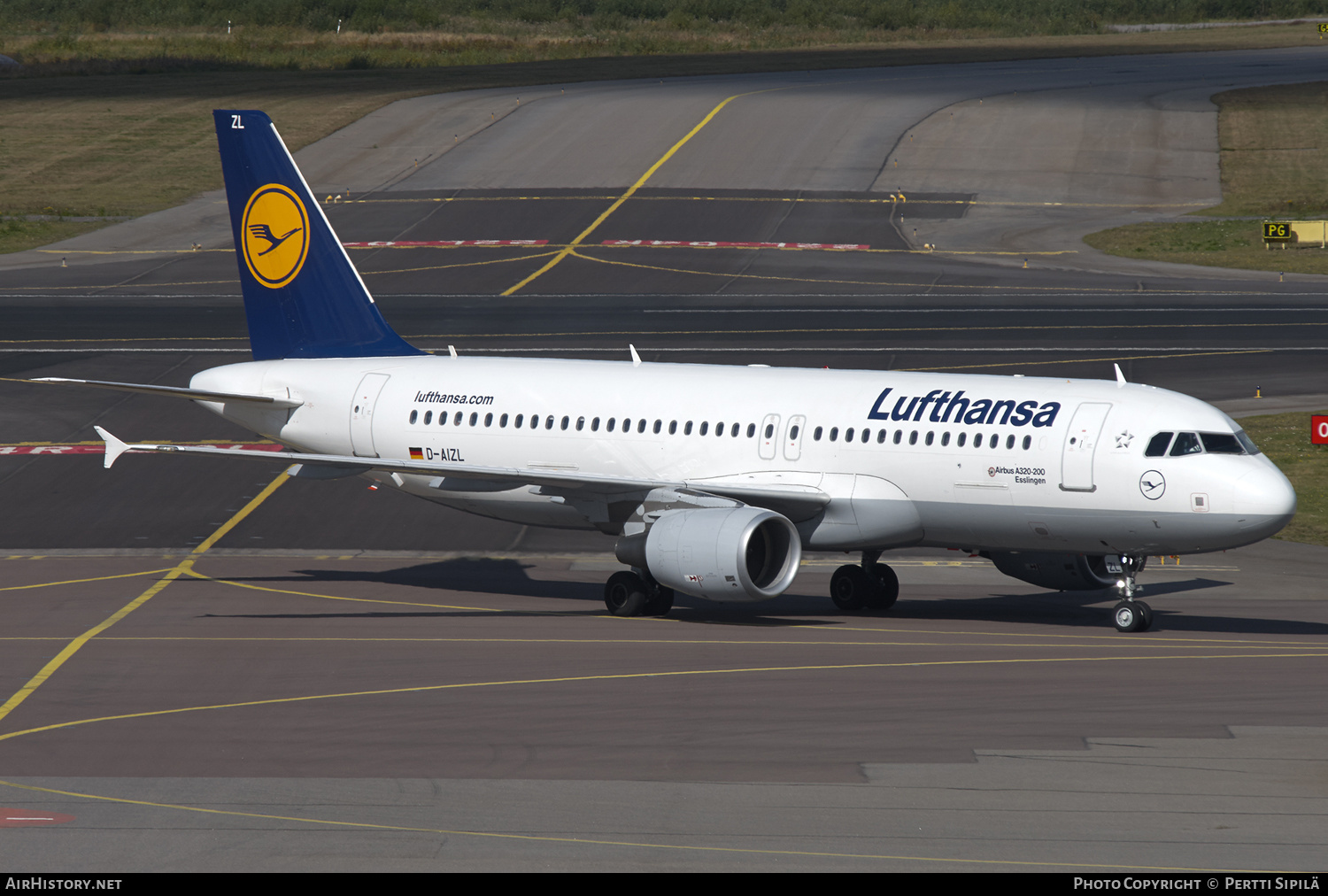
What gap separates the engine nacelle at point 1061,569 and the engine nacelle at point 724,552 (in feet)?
14.8

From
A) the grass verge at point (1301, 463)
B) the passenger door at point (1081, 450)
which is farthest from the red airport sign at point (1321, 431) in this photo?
the passenger door at point (1081, 450)

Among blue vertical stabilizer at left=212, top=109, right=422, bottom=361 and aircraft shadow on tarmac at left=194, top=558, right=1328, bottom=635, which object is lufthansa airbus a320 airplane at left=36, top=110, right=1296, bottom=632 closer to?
blue vertical stabilizer at left=212, top=109, right=422, bottom=361

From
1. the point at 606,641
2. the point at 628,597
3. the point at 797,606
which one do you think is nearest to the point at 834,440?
the point at 797,606

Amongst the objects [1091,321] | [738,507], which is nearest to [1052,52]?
[1091,321]

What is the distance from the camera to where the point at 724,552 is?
29781mm

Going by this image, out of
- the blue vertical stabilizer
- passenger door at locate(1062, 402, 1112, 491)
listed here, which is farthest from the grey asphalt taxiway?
the blue vertical stabilizer

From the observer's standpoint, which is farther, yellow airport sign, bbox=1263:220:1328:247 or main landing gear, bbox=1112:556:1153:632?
yellow airport sign, bbox=1263:220:1328:247

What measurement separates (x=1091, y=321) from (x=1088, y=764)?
43767 mm

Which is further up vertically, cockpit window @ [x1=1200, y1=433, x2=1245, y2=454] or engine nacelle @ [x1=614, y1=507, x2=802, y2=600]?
cockpit window @ [x1=1200, y1=433, x2=1245, y2=454]

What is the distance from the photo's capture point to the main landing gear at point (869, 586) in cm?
3325

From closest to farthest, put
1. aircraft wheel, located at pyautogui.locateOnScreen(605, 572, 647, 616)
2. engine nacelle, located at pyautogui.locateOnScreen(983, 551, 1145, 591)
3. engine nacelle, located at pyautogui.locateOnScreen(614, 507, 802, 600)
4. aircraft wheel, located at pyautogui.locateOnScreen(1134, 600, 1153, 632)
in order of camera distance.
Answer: engine nacelle, located at pyautogui.locateOnScreen(614, 507, 802, 600)
aircraft wheel, located at pyautogui.locateOnScreen(1134, 600, 1153, 632)
aircraft wheel, located at pyautogui.locateOnScreen(605, 572, 647, 616)
engine nacelle, located at pyautogui.locateOnScreen(983, 551, 1145, 591)

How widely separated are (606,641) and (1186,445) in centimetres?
1064

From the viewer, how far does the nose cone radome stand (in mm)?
28500

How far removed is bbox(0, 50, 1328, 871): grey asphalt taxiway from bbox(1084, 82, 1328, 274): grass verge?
421cm
